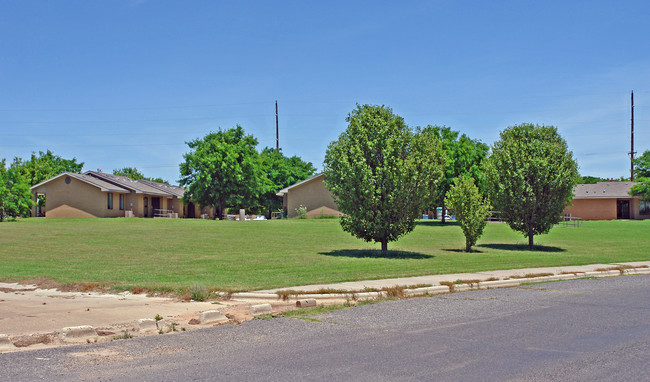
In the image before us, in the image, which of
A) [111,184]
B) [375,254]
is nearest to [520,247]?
[375,254]

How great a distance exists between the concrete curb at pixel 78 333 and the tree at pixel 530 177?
2445cm

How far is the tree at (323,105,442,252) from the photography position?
22703 mm

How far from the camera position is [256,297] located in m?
12.8

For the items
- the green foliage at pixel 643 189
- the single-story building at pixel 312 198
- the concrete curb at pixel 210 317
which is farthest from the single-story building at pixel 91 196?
the green foliage at pixel 643 189

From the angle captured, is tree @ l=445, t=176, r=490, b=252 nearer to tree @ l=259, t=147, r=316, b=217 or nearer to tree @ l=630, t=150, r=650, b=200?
tree @ l=259, t=147, r=316, b=217

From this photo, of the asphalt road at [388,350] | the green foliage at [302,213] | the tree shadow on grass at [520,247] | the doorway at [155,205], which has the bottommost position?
the tree shadow on grass at [520,247]

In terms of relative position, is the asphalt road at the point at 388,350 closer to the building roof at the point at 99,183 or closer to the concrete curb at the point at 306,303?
the concrete curb at the point at 306,303

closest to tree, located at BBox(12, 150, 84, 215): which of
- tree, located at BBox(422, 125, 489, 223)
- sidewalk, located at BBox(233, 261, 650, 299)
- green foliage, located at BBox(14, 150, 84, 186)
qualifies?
green foliage, located at BBox(14, 150, 84, 186)

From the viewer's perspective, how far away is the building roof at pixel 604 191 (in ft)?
223

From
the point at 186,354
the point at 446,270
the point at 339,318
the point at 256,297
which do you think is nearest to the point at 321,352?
the point at 186,354

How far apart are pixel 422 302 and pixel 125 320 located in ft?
19.7

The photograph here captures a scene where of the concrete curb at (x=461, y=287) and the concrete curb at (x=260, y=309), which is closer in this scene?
the concrete curb at (x=260, y=309)

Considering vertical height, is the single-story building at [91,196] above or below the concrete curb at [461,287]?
above

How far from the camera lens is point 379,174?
74.3ft
